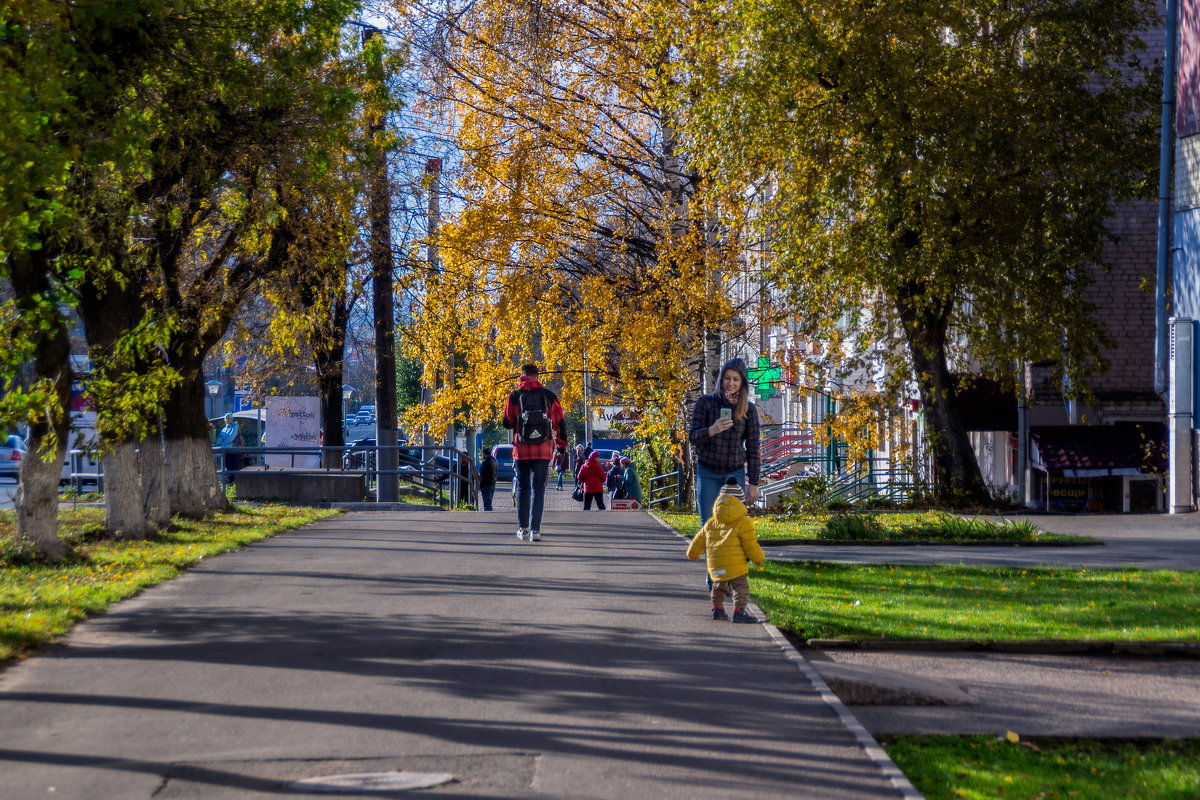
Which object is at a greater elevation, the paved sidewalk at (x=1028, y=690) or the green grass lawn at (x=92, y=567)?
the green grass lawn at (x=92, y=567)

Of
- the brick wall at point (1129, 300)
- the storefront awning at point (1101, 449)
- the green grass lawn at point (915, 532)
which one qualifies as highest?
the brick wall at point (1129, 300)

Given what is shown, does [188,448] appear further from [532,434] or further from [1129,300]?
[1129,300]

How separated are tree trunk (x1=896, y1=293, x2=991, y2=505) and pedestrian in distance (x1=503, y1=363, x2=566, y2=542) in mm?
8944

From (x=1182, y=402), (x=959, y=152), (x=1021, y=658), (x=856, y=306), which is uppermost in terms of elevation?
(x=959, y=152)

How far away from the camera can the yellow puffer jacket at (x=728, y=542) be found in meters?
9.10

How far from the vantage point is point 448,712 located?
6449 mm

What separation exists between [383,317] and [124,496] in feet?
34.1

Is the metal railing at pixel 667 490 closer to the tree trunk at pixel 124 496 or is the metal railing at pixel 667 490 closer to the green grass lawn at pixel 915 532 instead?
the green grass lawn at pixel 915 532

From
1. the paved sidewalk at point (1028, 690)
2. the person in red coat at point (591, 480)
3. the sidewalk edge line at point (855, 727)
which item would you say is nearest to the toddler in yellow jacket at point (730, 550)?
the sidewalk edge line at point (855, 727)

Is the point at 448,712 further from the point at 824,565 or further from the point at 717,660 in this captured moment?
the point at 824,565

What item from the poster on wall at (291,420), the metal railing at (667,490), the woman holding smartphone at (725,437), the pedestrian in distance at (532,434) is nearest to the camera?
the woman holding smartphone at (725,437)

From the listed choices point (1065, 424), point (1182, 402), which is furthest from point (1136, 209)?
point (1182, 402)

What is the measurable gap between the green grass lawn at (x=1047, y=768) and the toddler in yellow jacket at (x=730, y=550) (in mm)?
2793

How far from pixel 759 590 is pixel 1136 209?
1750 cm
